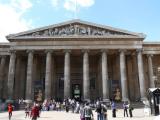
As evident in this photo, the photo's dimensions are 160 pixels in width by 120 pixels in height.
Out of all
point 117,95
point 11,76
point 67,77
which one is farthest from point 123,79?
point 11,76

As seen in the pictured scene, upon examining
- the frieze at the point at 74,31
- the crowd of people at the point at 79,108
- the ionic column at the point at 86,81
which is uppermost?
the frieze at the point at 74,31

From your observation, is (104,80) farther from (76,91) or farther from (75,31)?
(75,31)

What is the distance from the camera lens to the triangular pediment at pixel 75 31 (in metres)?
43.7

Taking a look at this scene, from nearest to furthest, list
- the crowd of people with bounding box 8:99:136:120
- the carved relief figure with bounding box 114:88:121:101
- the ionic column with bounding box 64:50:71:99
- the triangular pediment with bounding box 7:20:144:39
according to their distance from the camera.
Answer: the crowd of people with bounding box 8:99:136:120
the ionic column with bounding box 64:50:71:99
the triangular pediment with bounding box 7:20:144:39
the carved relief figure with bounding box 114:88:121:101

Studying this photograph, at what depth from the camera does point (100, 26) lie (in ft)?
144

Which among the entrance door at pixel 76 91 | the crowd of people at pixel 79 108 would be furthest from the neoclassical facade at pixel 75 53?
the crowd of people at pixel 79 108

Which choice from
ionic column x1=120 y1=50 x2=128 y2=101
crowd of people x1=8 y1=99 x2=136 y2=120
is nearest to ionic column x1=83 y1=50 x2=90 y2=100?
crowd of people x1=8 y1=99 x2=136 y2=120

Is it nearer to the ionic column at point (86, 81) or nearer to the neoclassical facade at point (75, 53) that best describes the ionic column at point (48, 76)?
the neoclassical facade at point (75, 53)

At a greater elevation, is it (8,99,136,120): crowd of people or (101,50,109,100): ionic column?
(101,50,109,100): ionic column

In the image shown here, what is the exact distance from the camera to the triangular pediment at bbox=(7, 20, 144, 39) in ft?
143

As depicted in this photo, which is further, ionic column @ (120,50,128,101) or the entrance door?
the entrance door

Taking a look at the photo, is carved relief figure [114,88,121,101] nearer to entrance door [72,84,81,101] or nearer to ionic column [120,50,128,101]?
ionic column [120,50,128,101]

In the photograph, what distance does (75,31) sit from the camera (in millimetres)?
44062

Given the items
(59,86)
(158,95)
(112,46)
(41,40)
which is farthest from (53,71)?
(158,95)
